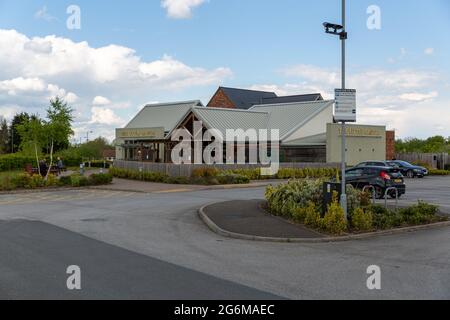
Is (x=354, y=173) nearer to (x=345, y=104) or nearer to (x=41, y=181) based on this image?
(x=345, y=104)

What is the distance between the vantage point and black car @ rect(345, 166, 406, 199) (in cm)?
2350

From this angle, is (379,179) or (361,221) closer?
(361,221)

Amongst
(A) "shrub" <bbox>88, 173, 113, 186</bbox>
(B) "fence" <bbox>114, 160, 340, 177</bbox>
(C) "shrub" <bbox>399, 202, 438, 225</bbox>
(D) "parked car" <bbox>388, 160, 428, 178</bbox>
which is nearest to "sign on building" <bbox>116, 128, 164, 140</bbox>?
(B) "fence" <bbox>114, 160, 340, 177</bbox>

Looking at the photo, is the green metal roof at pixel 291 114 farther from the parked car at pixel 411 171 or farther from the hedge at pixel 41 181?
the hedge at pixel 41 181

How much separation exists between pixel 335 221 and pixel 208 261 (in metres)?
4.25

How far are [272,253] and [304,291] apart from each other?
10.3ft

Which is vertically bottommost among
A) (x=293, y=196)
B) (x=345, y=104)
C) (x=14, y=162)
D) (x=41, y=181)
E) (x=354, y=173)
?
(x=41, y=181)

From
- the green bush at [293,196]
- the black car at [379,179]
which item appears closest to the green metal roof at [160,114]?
the black car at [379,179]

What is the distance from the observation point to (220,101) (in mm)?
74375

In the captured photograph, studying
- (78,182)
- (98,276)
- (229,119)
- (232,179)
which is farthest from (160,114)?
(98,276)

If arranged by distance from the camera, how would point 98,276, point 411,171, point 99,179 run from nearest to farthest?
point 98,276
point 99,179
point 411,171

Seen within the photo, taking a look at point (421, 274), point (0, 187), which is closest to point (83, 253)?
point (421, 274)

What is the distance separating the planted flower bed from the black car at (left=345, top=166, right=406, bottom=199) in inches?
288
